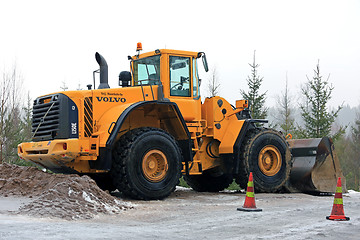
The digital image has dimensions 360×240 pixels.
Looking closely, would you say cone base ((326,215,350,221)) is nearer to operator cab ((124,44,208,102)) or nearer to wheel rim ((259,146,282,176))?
wheel rim ((259,146,282,176))

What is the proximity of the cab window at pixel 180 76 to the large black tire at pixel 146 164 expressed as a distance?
4.63 feet

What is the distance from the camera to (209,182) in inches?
548

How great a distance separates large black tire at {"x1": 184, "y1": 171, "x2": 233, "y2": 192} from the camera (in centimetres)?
1380

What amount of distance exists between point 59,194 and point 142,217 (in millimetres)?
1474

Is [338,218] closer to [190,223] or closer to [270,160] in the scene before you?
[190,223]

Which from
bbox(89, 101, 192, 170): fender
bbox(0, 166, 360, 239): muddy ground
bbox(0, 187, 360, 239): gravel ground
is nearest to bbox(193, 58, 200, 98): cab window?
bbox(89, 101, 192, 170): fender

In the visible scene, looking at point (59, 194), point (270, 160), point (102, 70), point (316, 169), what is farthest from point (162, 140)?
point (316, 169)

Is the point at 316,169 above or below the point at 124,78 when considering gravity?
below

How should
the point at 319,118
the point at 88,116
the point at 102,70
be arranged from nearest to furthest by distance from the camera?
1. the point at 88,116
2. the point at 102,70
3. the point at 319,118

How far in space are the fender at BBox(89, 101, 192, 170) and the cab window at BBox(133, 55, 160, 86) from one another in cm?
87

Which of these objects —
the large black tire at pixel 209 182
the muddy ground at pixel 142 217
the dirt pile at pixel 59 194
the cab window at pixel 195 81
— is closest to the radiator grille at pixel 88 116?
the dirt pile at pixel 59 194

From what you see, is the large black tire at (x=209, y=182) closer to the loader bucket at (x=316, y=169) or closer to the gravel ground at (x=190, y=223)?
the loader bucket at (x=316, y=169)

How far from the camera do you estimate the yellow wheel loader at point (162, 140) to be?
10203 millimetres

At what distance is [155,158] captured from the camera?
35.2ft
